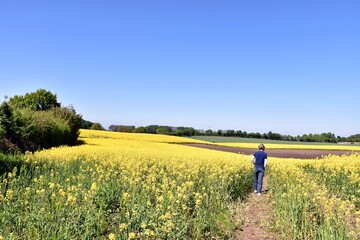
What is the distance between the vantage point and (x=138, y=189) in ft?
28.1

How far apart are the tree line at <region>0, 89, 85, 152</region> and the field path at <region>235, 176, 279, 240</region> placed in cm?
1350

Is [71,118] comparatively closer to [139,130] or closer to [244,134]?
[139,130]

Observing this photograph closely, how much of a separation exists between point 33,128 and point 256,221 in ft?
63.4

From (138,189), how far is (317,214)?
4.80m

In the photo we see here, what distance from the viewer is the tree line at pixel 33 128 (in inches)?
849

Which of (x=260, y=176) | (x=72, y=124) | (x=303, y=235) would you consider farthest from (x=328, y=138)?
(x=303, y=235)

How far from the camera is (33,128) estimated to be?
23.7 metres

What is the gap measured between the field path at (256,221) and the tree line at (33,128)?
1350 centimetres

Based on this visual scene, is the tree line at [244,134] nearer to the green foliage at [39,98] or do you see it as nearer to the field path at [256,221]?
the green foliage at [39,98]

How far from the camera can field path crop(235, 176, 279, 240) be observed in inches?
316

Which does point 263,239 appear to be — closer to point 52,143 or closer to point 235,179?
point 235,179

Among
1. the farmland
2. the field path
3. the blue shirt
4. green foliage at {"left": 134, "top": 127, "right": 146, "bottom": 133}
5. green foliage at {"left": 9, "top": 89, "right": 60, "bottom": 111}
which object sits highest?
green foliage at {"left": 9, "top": 89, "right": 60, "bottom": 111}

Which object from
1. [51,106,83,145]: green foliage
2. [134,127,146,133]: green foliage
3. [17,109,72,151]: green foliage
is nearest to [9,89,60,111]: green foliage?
[134,127,146,133]: green foliage

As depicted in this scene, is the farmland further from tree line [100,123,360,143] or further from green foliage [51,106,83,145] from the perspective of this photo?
tree line [100,123,360,143]
